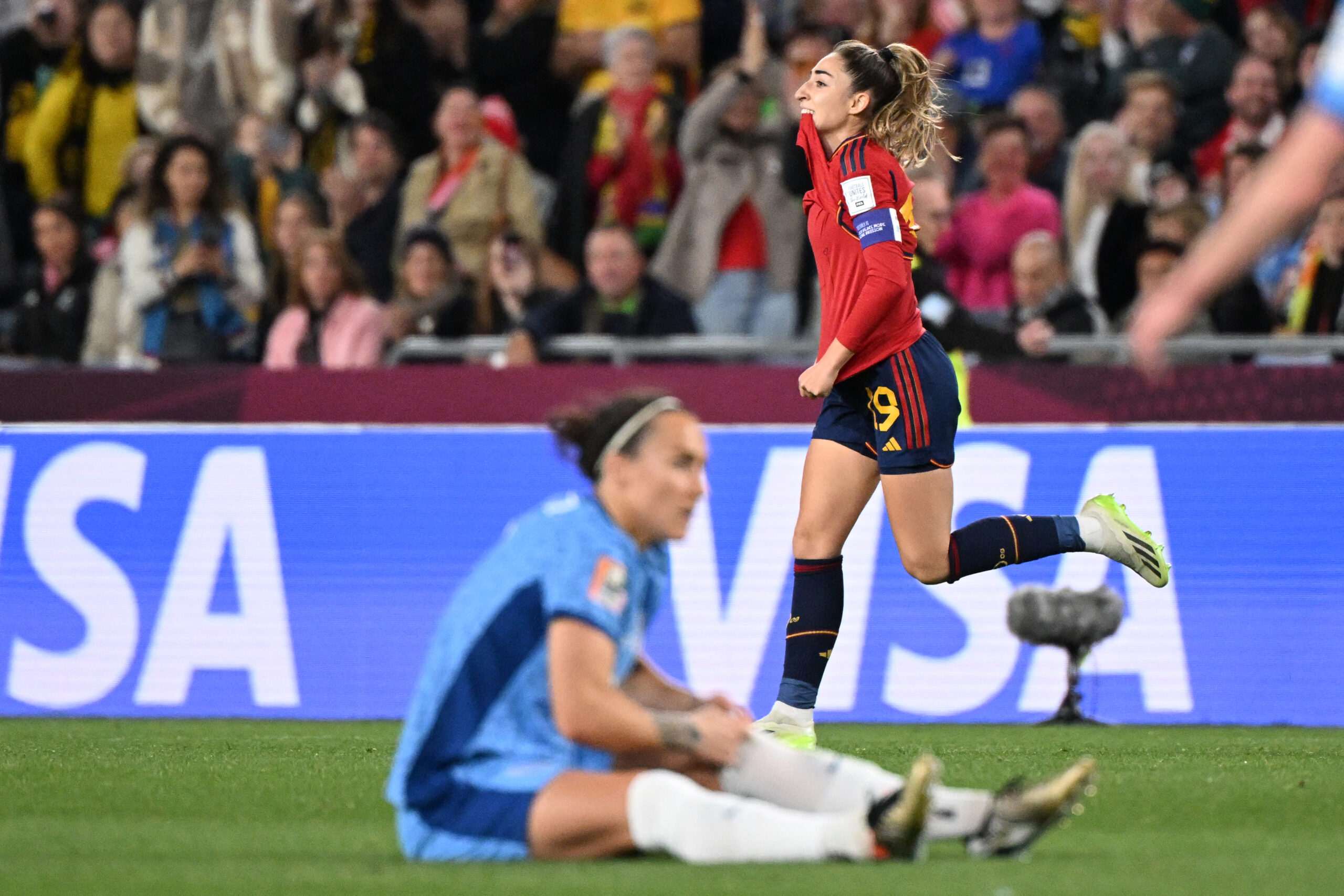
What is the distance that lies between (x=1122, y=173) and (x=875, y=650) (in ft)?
12.1

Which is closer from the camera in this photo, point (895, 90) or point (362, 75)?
point (895, 90)

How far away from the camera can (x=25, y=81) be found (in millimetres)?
14422

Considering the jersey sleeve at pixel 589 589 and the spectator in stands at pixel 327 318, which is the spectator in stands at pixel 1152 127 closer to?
the spectator in stands at pixel 327 318

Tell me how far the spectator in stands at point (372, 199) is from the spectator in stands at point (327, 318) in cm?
109

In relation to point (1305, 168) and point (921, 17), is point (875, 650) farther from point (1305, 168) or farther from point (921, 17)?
point (1305, 168)

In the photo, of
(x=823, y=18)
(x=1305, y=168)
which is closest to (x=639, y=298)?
(x=823, y=18)

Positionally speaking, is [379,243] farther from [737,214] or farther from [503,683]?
[503,683]

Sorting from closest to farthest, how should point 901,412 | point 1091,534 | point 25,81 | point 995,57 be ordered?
point 901,412 → point 1091,534 → point 995,57 → point 25,81

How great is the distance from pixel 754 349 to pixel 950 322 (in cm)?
105

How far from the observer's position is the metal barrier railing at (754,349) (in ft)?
33.9

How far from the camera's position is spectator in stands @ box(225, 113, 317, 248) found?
13.2 m

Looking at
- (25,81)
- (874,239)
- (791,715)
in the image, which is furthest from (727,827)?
(25,81)

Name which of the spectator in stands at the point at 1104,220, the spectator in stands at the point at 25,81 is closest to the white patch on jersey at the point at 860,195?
the spectator in stands at the point at 1104,220

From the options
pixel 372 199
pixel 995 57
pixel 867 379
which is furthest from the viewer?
pixel 372 199
